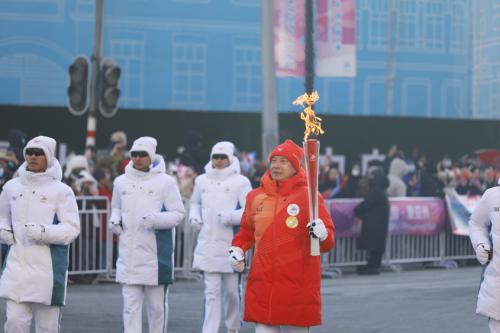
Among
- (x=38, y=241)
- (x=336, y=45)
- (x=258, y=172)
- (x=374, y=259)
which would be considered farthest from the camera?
(x=336, y=45)

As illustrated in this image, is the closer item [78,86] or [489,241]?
[489,241]

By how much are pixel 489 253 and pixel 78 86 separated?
12177 mm

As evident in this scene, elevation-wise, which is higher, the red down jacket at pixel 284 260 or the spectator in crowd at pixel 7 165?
the spectator in crowd at pixel 7 165

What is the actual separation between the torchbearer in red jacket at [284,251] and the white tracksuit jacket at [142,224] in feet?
7.32

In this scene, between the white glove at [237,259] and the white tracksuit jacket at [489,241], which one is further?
the white tracksuit jacket at [489,241]

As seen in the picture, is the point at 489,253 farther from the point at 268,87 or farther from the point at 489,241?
the point at 268,87

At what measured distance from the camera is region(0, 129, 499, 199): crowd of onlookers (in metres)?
17.9

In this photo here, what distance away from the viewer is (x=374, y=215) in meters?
19.7

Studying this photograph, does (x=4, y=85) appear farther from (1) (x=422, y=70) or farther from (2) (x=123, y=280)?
(2) (x=123, y=280)

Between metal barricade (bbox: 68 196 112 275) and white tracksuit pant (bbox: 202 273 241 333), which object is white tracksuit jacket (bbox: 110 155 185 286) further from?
metal barricade (bbox: 68 196 112 275)

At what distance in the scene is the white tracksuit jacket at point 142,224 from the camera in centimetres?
1116

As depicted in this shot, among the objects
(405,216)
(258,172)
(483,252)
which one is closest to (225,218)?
(483,252)

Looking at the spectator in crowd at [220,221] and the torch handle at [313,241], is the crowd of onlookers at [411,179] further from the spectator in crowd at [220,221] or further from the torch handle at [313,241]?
the torch handle at [313,241]

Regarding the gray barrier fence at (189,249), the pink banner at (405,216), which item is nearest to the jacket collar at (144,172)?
the gray barrier fence at (189,249)
